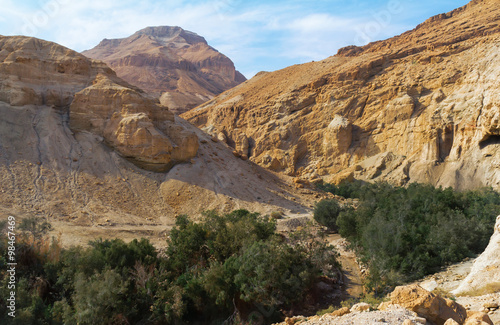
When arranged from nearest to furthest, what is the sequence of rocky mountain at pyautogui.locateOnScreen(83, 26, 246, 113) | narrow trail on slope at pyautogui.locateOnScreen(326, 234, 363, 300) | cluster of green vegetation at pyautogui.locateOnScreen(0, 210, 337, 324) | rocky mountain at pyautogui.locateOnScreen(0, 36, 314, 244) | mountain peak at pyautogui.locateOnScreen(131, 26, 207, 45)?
1. cluster of green vegetation at pyautogui.locateOnScreen(0, 210, 337, 324)
2. narrow trail on slope at pyautogui.locateOnScreen(326, 234, 363, 300)
3. rocky mountain at pyautogui.locateOnScreen(0, 36, 314, 244)
4. rocky mountain at pyautogui.locateOnScreen(83, 26, 246, 113)
5. mountain peak at pyautogui.locateOnScreen(131, 26, 207, 45)

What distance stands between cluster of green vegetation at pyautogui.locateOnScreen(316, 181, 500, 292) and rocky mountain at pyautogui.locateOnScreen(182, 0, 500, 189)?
50.3 feet

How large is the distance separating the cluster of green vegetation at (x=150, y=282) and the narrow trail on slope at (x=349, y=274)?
1074 millimetres

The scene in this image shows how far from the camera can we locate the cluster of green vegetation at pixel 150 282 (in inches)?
392

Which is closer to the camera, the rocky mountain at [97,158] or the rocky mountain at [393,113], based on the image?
the rocky mountain at [97,158]

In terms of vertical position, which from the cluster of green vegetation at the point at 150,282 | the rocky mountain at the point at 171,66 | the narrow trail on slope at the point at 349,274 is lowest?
the narrow trail on slope at the point at 349,274

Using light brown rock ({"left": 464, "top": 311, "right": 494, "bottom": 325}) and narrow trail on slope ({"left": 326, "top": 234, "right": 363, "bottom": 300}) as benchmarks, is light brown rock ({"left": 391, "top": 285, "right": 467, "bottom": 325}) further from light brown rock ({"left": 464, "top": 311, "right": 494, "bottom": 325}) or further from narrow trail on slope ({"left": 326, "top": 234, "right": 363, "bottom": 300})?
narrow trail on slope ({"left": 326, "top": 234, "right": 363, "bottom": 300})

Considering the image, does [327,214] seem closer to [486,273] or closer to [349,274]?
[349,274]

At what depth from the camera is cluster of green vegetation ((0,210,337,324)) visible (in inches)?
392

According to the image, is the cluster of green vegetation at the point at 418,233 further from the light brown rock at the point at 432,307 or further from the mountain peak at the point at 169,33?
the mountain peak at the point at 169,33

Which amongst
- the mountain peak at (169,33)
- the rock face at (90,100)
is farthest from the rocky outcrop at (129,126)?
the mountain peak at (169,33)

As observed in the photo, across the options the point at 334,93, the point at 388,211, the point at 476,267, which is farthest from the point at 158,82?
the point at 476,267

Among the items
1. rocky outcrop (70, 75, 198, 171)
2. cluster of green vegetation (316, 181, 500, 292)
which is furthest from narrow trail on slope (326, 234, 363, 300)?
rocky outcrop (70, 75, 198, 171)

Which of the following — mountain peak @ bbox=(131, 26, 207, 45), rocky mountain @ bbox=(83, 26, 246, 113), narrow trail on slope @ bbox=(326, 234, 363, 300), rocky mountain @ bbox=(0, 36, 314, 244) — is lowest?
narrow trail on slope @ bbox=(326, 234, 363, 300)

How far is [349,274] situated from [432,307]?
9288 mm
